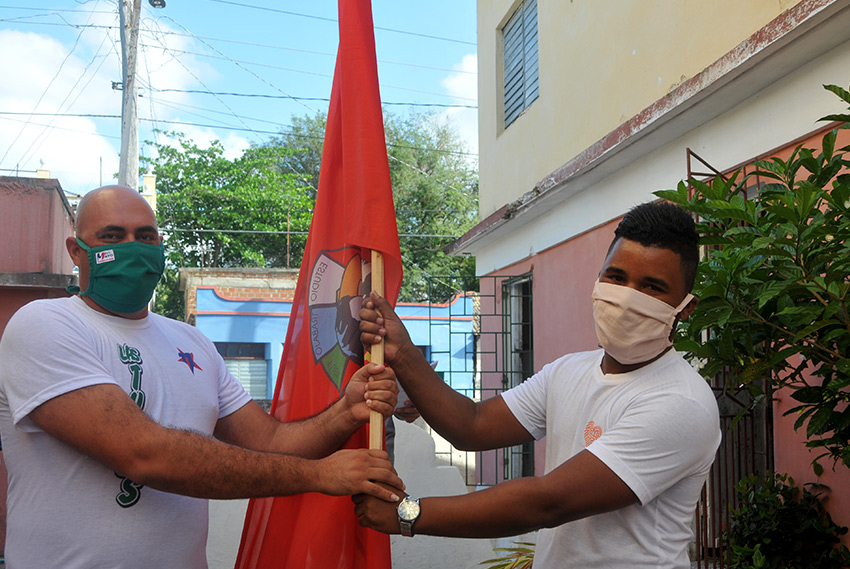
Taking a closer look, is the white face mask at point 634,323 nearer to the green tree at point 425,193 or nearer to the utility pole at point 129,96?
the utility pole at point 129,96

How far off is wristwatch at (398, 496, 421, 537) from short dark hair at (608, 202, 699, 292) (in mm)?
971

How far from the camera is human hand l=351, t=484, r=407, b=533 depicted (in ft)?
6.59

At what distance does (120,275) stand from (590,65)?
5350mm

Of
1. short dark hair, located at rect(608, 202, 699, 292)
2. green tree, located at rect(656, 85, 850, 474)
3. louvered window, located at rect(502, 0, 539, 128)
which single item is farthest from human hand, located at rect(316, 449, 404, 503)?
louvered window, located at rect(502, 0, 539, 128)

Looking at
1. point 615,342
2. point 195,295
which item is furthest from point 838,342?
point 195,295

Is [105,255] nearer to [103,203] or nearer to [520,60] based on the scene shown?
[103,203]

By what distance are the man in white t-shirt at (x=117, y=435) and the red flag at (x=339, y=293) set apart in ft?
0.93

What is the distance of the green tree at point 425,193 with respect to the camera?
91.9 feet

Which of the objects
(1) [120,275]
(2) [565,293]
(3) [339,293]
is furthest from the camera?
(2) [565,293]

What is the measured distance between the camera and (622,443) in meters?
1.81

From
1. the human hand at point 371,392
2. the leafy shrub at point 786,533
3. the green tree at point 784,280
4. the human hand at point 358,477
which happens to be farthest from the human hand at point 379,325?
the leafy shrub at point 786,533

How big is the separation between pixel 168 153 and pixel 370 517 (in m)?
Result: 26.3

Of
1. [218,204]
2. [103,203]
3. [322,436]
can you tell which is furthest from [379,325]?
[218,204]

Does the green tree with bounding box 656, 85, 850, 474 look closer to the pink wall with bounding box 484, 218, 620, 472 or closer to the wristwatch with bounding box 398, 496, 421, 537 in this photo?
the wristwatch with bounding box 398, 496, 421, 537
